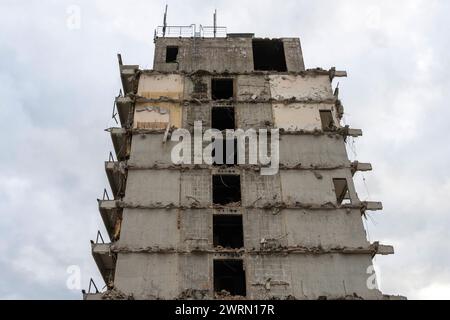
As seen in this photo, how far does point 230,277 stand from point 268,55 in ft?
58.3

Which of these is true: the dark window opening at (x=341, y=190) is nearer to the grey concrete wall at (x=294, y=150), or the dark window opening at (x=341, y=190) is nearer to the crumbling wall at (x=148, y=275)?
the grey concrete wall at (x=294, y=150)

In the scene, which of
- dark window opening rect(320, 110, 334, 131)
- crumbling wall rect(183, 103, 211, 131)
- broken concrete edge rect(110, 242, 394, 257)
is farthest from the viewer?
dark window opening rect(320, 110, 334, 131)

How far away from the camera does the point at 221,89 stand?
3934 cm

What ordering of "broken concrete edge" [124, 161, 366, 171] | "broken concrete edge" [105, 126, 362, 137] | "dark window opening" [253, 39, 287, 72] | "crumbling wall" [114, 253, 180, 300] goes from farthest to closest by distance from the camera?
"dark window opening" [253, 39, 287, 72] < "broken concrete edge" [105, 126, 362, 137] < "broken concrete edge" [124, 161, 366, 171] < "crumbling wall" [114, 253, 180, 300]

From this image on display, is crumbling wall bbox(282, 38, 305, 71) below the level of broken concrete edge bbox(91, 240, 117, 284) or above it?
above

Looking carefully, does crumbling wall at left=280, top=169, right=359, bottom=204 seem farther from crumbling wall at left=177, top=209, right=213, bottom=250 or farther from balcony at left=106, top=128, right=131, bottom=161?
balcony at left=106, top=128, right=131, bottom=161

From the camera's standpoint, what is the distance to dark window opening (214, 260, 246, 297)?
30.7 m

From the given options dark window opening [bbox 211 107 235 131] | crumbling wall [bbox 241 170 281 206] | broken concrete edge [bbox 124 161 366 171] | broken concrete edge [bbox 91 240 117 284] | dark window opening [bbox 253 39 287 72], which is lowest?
broken concrete edge [bbox 91 240 117 284]

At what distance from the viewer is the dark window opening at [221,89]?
126ft

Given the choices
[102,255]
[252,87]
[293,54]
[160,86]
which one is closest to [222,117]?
[252,87]


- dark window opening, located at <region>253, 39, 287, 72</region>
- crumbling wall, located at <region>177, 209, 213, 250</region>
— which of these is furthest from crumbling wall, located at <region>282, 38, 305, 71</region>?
crumbling wall, located at <region>177, 209, 213, 250</region>

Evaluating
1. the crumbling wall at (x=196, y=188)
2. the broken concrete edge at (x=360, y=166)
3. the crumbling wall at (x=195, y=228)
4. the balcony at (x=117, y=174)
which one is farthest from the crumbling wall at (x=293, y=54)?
the balcony at (x=117, y=174)

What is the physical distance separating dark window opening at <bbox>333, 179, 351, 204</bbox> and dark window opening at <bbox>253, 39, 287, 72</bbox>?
36.1 feet
